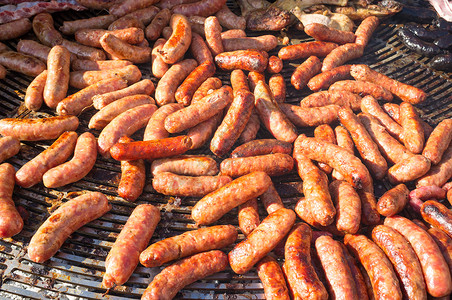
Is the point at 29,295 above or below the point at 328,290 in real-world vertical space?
below

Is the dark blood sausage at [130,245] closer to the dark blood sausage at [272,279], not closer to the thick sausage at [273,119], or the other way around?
the dark blood sausage at [272,279]

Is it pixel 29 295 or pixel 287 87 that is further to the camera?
pixel 287 87

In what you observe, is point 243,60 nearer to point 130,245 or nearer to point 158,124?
point 158,124

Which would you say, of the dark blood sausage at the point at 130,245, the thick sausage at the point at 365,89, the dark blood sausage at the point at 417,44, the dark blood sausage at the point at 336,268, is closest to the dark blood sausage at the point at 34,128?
the dark blood sausage at the point at 130,245

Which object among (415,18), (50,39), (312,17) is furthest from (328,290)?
(415,18)

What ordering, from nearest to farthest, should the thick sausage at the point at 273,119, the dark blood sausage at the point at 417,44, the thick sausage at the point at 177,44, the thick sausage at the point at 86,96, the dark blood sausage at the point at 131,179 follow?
the dark blood sausage at the point at 131,179 < the thick sausage at the point at 273,119 < the thick sausage at the point at 86,96 < the thick sausage at the point at 177,44 < the dark blood sausage at the point at 417,44

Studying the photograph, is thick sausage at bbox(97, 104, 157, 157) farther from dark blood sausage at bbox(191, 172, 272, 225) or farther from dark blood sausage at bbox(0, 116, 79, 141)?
dark blood sausage at bbox(191, 172, 272, 225)

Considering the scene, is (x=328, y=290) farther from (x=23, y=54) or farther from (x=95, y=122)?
(x=23, y=54)

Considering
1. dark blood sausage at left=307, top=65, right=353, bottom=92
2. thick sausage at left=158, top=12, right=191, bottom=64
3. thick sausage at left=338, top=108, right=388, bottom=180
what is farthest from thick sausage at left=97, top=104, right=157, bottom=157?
thick sausage at left=338, top=108, right=388, bottom=180
